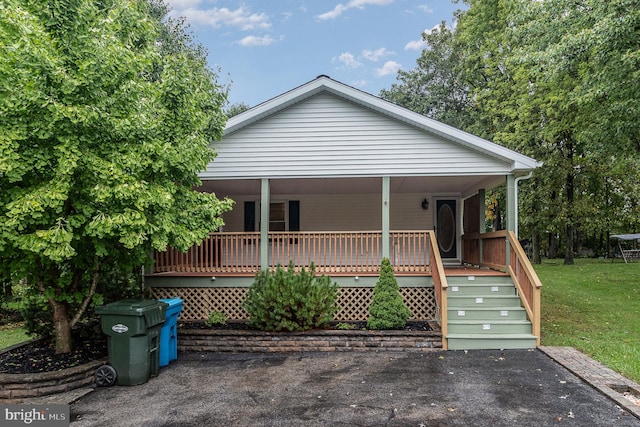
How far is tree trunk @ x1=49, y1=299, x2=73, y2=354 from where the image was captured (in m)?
6.10

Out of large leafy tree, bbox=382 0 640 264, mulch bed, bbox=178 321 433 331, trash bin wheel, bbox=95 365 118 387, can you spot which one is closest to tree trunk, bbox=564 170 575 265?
large leafy tree, bbox=382 0 640 264

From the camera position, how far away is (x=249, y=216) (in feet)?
38.2

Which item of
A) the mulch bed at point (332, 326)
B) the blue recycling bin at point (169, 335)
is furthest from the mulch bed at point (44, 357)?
the mulch bed at point (332, 326)

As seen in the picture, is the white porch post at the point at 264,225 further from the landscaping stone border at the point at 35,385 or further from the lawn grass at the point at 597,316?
the lawn grass at the point at 597,316

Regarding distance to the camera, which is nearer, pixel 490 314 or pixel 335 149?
pixel 490 314

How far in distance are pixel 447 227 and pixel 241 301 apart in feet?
21.3

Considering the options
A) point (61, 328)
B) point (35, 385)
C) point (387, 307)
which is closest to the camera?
point (35, 385)

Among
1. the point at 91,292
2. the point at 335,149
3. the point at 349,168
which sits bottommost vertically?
the point at 91,292

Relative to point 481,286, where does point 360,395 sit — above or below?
below

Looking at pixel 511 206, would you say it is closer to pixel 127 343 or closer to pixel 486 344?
pixel 486 344

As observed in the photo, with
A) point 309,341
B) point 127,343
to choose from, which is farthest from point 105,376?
point 309,341

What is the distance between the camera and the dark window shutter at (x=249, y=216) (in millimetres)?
11555

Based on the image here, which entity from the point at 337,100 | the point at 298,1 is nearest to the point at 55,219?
the point at 337,100
